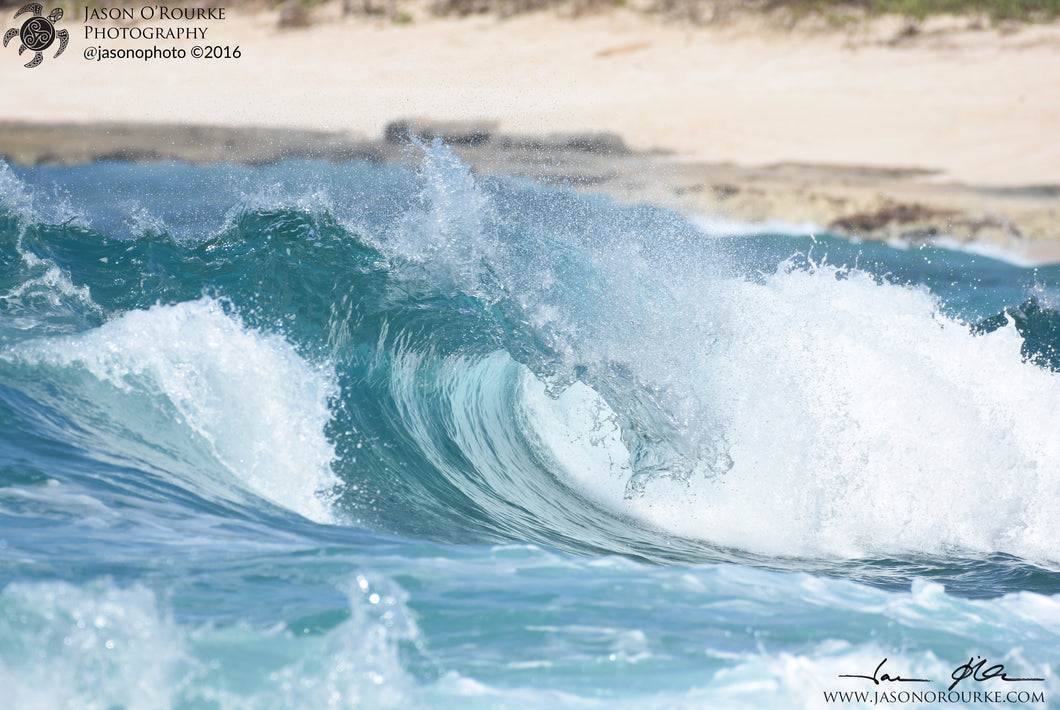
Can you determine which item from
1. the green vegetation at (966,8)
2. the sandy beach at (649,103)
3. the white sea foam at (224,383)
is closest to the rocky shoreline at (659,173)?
the sandy beach at (649,103)

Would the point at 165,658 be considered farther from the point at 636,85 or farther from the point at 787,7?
the point at 787,7

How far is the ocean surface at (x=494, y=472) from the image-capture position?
1.92m

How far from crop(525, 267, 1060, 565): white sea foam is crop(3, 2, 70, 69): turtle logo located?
23.8m

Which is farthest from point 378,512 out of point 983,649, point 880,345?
point 880,345

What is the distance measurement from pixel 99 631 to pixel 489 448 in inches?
110

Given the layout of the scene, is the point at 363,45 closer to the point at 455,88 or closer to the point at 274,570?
the point at 455,88

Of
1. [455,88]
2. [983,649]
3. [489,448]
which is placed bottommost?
[489,448]

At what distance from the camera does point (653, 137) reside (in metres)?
21.9

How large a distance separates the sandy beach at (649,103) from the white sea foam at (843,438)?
15154 mm
